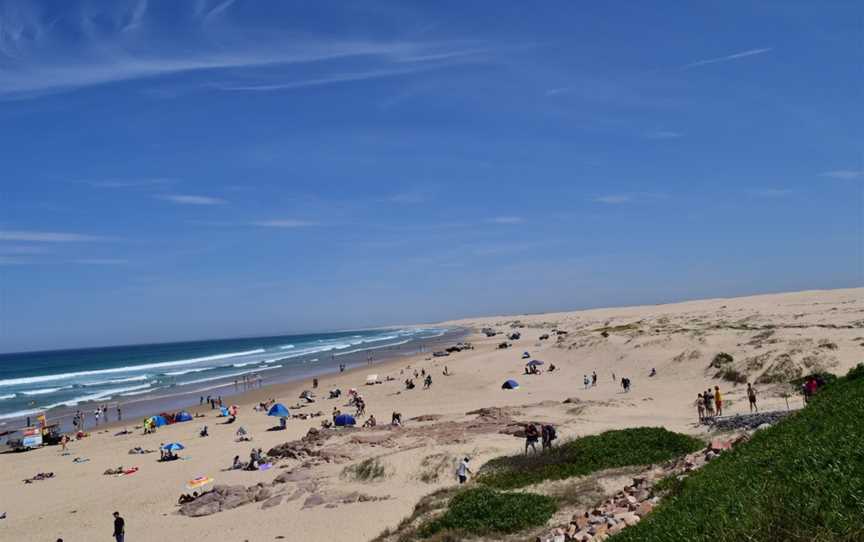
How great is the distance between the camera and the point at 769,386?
29.0 m

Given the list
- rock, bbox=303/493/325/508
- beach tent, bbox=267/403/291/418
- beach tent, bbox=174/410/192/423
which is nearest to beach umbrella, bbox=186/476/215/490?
rock, bbox=303/493/325/508

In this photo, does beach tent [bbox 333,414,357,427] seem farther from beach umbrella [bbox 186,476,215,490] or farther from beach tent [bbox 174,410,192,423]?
beach tent [bbox 174,410,192,423]

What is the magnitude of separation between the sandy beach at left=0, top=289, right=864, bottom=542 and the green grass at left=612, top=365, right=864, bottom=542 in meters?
9.56

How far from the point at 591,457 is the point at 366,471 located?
8268mm

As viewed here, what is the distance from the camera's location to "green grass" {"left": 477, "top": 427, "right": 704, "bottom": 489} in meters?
15.6

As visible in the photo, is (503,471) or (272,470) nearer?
(503,471)

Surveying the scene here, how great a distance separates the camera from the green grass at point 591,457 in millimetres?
15641

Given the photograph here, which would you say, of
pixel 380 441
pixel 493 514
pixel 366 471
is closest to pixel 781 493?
pixel 493 514

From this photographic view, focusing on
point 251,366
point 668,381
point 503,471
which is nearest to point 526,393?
point 668,381

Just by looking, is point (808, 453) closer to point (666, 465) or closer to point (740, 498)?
point (740, 498)

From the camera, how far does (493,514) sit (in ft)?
41.5

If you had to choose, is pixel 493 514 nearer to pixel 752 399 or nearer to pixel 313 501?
pixel 313 501

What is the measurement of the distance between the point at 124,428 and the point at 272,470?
72.7 ft

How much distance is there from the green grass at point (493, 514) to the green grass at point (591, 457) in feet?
6.07
